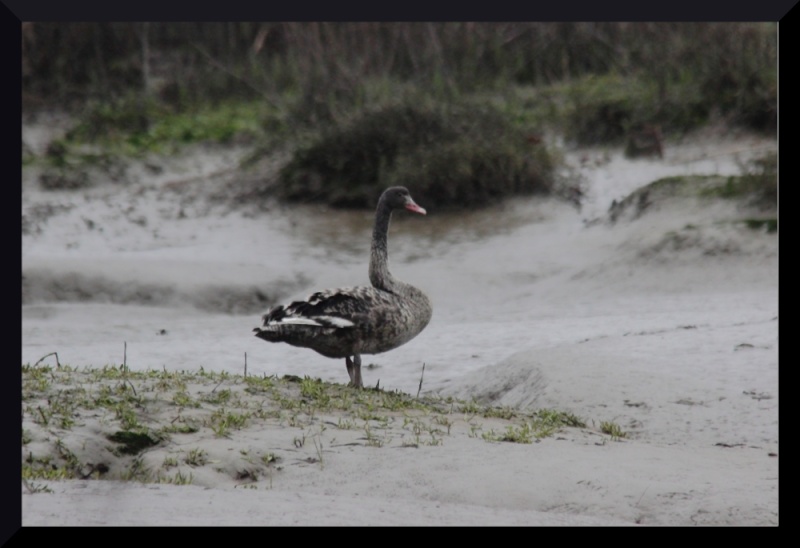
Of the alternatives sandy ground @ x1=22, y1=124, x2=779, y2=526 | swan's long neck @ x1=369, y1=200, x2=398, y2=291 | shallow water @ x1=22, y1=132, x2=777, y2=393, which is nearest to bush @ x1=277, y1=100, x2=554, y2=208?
shallow water @ x1=22, y1=132, x2=777, y2=393

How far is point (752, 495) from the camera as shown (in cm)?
548

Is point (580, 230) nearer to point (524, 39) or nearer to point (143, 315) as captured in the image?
point (143, 315)

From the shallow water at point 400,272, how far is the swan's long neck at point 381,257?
1195mm

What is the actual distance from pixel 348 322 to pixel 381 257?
114cm

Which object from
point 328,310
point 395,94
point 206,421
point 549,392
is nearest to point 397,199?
point 328,310

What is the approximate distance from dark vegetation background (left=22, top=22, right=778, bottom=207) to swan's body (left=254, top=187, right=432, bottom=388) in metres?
8.95

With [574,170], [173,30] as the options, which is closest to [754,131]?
[574,170]

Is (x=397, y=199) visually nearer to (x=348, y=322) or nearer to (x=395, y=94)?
(x=348, y=322)

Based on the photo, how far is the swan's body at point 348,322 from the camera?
780 cm

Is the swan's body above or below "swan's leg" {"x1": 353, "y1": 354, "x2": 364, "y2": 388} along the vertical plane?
above

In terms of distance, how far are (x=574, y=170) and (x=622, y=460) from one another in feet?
40.2

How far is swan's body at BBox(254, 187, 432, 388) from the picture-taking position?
307 inches

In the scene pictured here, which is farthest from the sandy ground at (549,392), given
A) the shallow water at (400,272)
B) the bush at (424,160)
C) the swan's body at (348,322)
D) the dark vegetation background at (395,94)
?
the dark vegetation background at (395,94)

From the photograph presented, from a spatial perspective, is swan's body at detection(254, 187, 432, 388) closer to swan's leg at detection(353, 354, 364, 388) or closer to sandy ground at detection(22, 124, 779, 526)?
swan's leg at detection(353, 354, 364, 388)
